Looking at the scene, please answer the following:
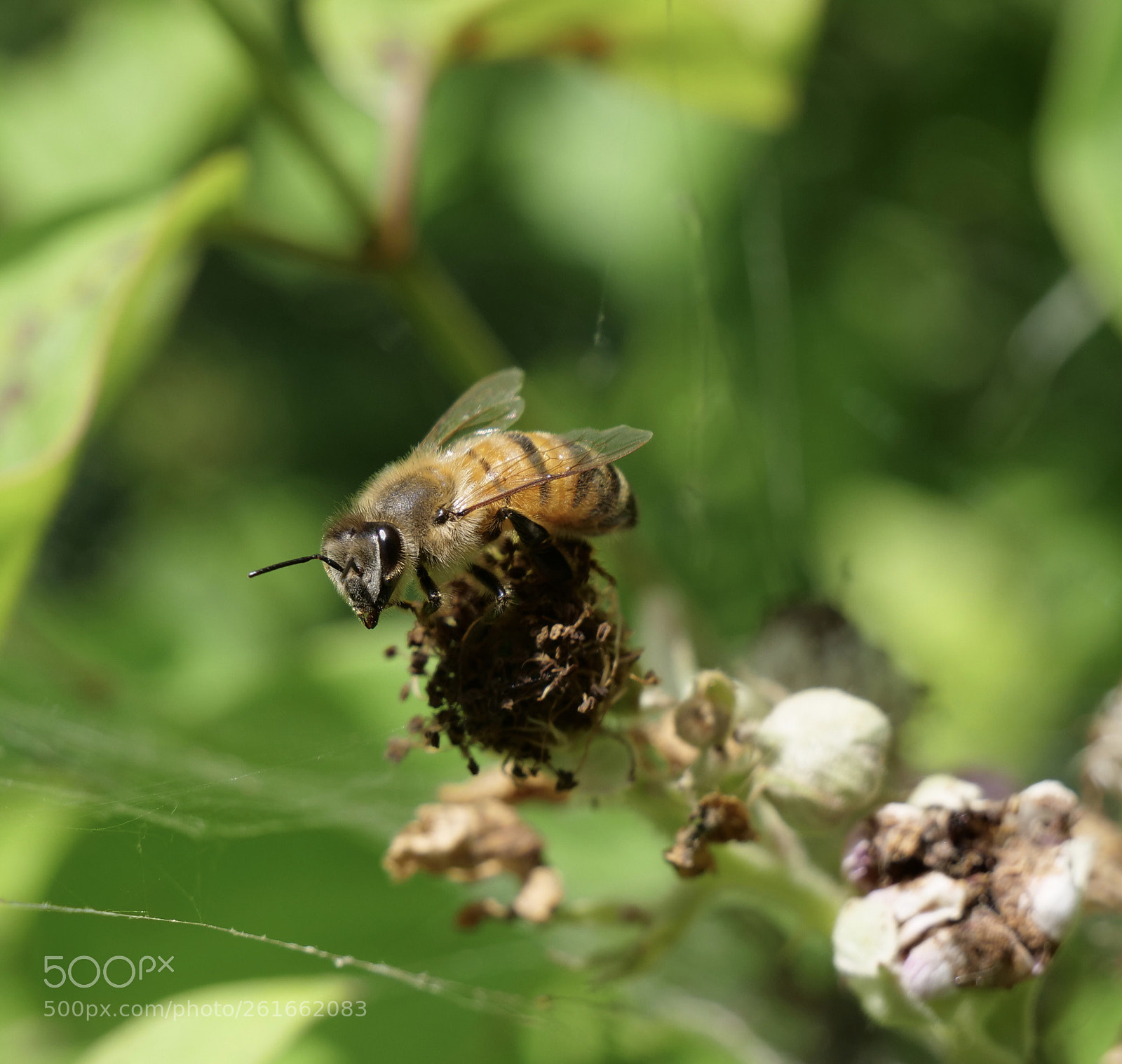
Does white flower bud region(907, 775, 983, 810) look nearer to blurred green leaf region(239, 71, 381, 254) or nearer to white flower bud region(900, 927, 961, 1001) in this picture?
white flower bud region(900, 927, 961, 1001)

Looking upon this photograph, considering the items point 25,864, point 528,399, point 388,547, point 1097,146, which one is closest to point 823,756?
point 388,547

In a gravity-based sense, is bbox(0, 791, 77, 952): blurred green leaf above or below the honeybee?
below

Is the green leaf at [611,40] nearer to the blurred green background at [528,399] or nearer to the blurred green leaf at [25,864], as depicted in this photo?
the blurred green background at [528,399]

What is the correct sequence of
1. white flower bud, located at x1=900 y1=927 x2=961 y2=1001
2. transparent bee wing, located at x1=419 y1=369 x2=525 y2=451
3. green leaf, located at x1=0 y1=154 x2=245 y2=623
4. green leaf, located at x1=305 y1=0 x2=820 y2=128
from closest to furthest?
white flower bud, located at x1=900 y1=927 x2=961 y2=1001, green leaf, located at x1=0 y1=154 x2=245 y2=623, transparent bee wing, located at x1=419 y1=369 x2=525 y2=451, green leaf, located at x1=305 y1=0 x2=820 y2=128

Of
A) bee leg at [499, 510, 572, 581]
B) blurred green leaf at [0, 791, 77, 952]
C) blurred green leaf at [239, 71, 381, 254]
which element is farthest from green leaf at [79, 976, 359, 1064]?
blurred green leaf at [239, 71, 381, 254]

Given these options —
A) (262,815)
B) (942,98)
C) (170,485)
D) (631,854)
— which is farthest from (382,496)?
(170,485)

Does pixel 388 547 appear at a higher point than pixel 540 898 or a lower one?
higher

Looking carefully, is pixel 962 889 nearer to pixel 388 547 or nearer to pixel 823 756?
pixel 823 756
